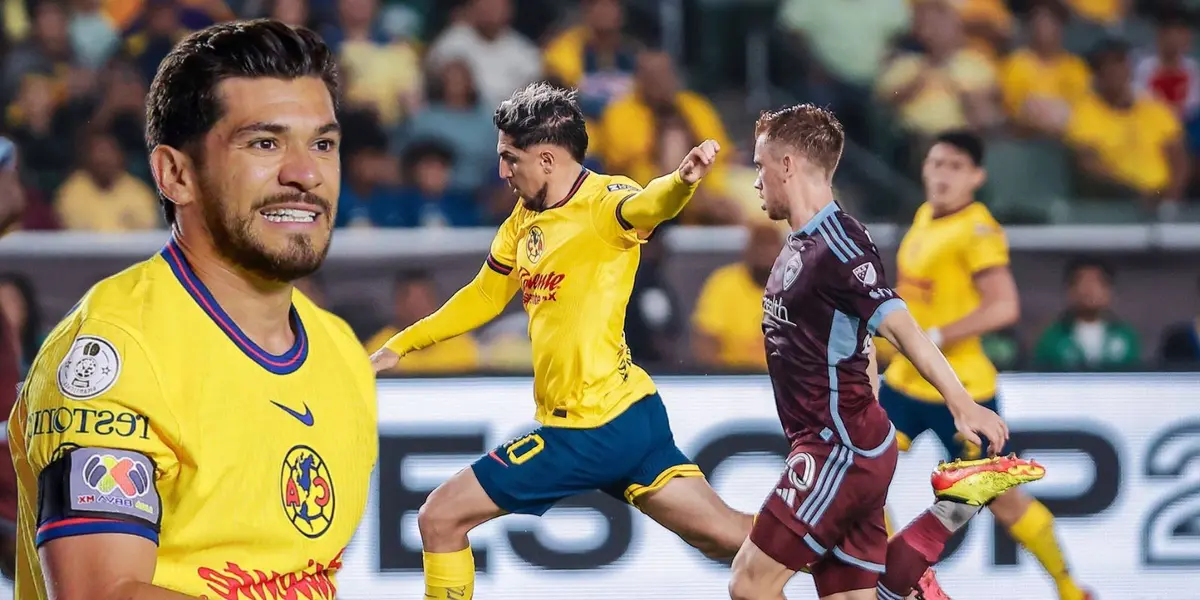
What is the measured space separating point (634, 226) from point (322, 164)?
2719 mm

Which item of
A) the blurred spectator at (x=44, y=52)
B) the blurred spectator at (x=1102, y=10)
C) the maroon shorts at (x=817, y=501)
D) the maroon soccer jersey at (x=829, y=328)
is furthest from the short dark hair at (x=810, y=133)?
the blurred spectator at (x=1102, y=10)

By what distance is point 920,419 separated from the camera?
5.95 metres

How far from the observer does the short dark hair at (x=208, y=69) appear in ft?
6.50

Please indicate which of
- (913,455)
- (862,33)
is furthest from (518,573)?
(862,33)

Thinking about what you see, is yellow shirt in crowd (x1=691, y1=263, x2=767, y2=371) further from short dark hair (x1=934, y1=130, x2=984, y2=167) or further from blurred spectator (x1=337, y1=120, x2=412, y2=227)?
blurred spectator (x1=337, y1=120, x2=412, y2=227)

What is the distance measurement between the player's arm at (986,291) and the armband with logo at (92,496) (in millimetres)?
4624

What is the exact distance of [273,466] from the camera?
78.0 inches

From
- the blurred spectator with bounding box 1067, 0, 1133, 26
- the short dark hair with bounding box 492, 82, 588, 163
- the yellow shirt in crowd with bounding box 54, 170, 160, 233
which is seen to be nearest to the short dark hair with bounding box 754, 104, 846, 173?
the short dark hair with bounding box 492, 82, 588, 163

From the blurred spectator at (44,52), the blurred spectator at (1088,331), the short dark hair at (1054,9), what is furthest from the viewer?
the short dark hair at (1054,9)

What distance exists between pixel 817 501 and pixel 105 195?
5090 mm

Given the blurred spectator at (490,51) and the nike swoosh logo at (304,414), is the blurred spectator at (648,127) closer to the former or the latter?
the blurred spectator at (490,51)

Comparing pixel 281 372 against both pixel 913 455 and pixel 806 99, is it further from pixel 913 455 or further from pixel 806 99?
pixel 806 99

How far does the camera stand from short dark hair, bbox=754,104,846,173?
4.64m

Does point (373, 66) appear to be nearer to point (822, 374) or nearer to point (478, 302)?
point (478, 302)
